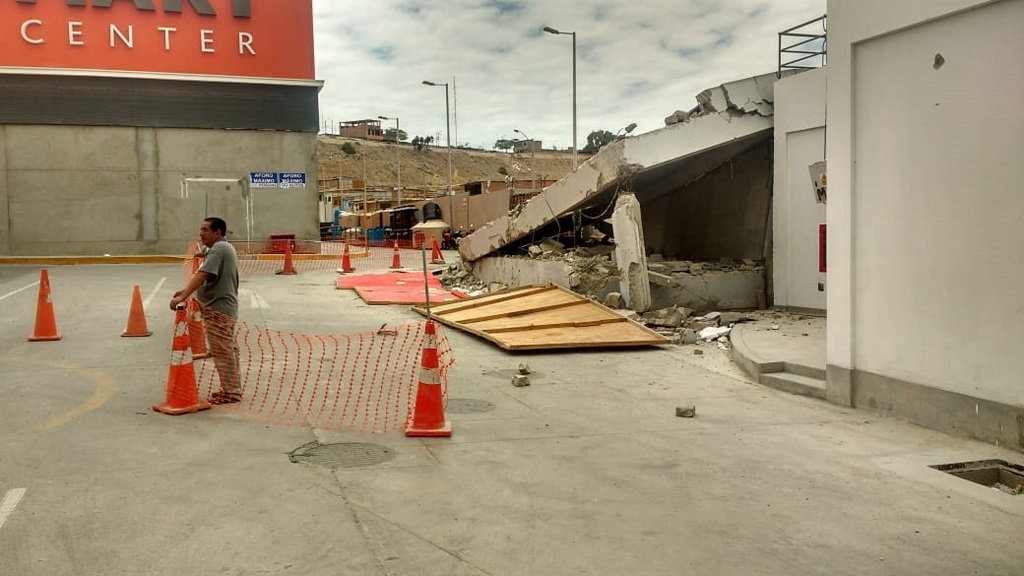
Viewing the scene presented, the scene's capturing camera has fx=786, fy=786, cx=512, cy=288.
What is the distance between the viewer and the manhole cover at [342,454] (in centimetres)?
569

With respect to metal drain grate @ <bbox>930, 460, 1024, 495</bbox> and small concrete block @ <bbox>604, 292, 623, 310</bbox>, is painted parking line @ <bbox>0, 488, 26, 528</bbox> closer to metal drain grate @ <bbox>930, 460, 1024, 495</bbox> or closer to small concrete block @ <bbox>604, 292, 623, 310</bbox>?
metal drain grate @ <bbox>930, 460, 1024, 495</bbox>

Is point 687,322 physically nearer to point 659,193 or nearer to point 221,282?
point 659,193

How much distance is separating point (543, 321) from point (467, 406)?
4.48 meters

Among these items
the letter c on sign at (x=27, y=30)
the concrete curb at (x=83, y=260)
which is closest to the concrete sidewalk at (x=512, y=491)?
the concrete curb at (x=83, y=260)

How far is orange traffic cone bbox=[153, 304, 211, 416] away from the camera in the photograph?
707 centimetres

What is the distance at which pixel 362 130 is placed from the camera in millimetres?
138625

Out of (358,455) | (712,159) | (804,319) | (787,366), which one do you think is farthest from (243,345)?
(712,159)

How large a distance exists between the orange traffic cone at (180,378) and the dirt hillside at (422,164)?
101458 millimetres

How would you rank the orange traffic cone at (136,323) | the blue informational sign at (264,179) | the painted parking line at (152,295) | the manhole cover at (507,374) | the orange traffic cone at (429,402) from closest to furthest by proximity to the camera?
1. the orange traffic cone at (429,402)
2. the manhole cover at (507,374)
3. the orange traffic cone at (136,323)
4. the painted parking line at (152,295)
5. the blue informational sign at (264,179)

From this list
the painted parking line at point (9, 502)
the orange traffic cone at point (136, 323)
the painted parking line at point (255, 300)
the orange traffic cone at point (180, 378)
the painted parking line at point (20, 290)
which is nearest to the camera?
the painted parking line at point (9, 502)

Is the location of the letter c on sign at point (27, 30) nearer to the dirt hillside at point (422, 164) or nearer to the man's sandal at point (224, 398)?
the man's sandal at point (224, 398)

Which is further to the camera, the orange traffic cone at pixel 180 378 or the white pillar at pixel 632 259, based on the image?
the white pillar at pixel 632 259

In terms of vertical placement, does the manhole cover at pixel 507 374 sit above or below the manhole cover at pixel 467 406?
above

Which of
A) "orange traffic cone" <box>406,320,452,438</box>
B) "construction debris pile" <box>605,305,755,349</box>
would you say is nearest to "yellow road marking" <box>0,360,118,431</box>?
"orange traffic cone" <box>406,320,452,438</box>
